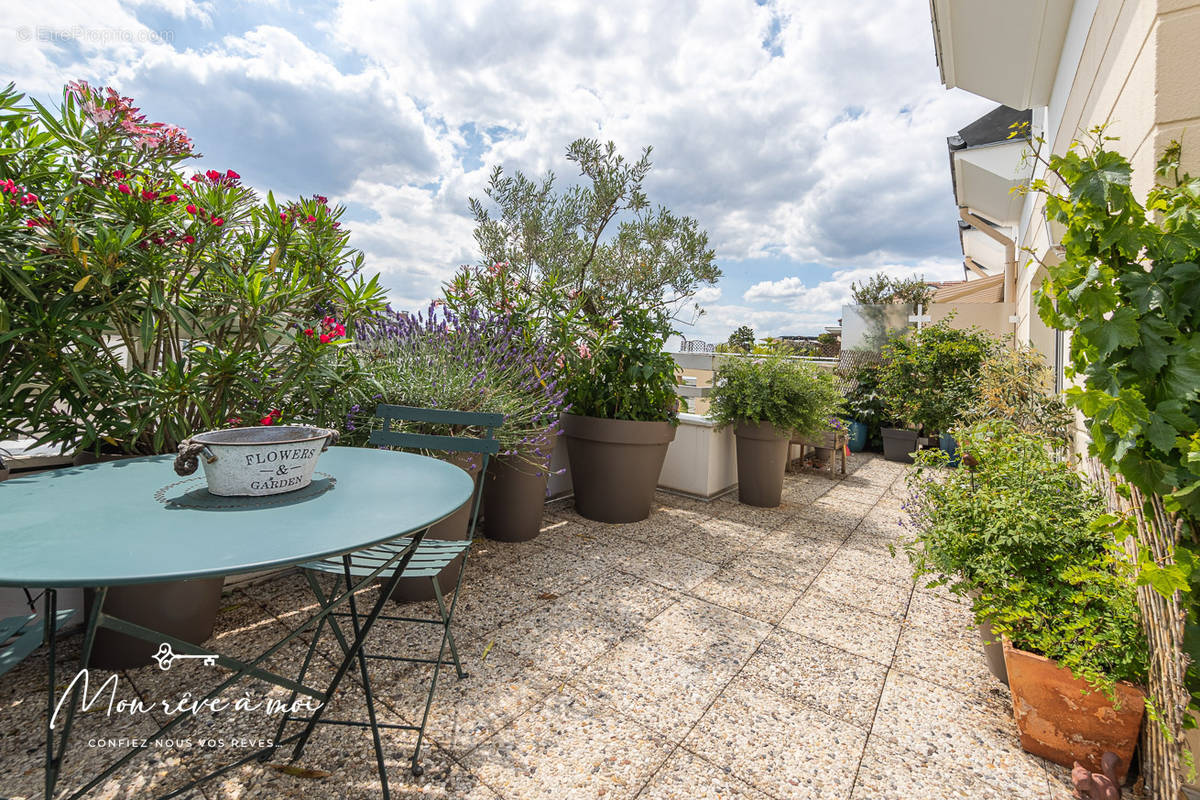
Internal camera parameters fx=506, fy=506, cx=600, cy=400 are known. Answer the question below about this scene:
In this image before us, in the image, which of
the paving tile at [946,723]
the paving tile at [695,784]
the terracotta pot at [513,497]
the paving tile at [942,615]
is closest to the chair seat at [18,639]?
the paving tile at [695,784]

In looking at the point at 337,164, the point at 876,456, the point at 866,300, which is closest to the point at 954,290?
the point at 866,300

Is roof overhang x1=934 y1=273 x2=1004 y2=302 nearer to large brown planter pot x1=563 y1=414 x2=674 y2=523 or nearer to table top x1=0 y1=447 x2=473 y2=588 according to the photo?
large brown planter pot x1=563 y1=414 x2=674 y2=523

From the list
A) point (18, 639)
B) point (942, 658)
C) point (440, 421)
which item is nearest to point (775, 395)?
point (942, 658)

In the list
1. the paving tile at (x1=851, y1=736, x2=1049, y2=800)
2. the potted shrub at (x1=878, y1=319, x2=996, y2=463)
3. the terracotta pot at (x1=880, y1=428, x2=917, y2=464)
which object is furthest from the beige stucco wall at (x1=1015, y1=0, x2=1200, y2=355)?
the terracotta pot at (x1=880, y1=428, x2=917, y2=464)

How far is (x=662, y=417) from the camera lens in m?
3.59

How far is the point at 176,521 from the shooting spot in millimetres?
970

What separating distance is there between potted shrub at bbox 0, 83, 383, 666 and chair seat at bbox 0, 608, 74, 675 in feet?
1.30

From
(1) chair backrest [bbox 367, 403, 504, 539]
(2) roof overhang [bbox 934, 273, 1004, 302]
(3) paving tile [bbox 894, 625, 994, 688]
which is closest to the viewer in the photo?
(1) chair backrest [bbox 367, 403, 504, 539]

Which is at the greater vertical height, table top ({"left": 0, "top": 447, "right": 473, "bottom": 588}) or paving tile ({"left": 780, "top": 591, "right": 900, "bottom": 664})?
table top ({"left": 0, "top": 447, "right": 473, "bottom": 588})

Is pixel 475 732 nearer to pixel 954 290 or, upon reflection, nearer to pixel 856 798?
pixel 856 798

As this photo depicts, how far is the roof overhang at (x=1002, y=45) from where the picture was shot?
3.09 m

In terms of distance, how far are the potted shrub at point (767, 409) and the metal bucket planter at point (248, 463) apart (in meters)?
3.33

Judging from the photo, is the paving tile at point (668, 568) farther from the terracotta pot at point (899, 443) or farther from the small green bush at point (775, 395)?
the terracotta pot at point (899, 443)

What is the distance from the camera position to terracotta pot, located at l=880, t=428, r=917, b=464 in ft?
21.3
